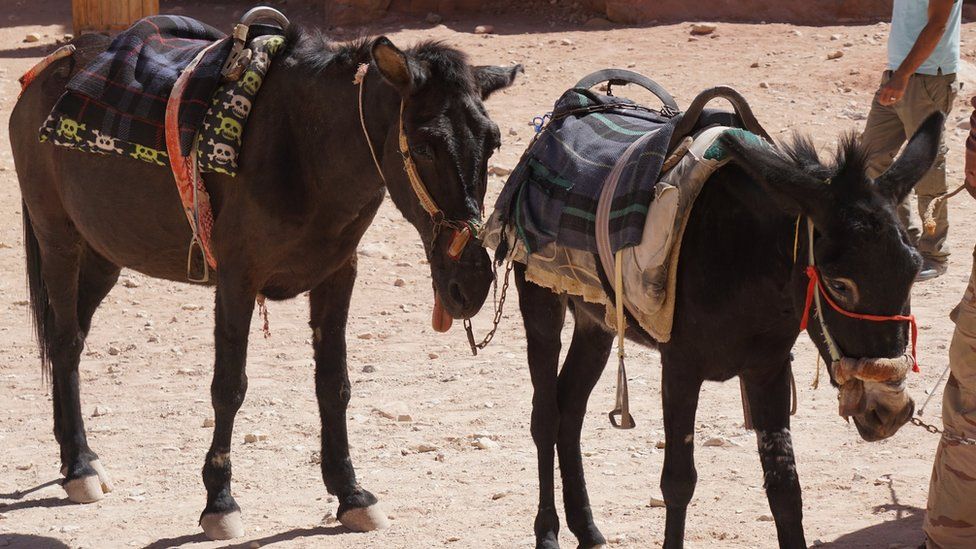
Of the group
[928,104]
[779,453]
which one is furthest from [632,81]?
[928,104]

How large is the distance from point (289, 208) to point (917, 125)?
4699mm

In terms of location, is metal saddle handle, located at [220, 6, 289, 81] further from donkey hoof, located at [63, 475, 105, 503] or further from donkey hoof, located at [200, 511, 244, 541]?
donkey hoof, located at [63, 475, 105, 503]

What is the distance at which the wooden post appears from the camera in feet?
49.6

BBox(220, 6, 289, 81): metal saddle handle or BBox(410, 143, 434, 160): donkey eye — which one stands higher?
BBox(220, 6, 289, 81): metal saddle handle

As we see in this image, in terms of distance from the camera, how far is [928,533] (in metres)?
4.18

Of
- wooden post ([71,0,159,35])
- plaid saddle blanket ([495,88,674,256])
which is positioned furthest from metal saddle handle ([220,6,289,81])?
wooden post ([71,0,159,35])

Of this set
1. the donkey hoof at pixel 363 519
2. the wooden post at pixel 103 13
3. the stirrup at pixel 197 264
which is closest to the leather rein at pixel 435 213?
the stirrup at pixel 197 264

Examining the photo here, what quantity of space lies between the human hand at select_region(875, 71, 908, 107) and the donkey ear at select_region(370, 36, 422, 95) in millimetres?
3712

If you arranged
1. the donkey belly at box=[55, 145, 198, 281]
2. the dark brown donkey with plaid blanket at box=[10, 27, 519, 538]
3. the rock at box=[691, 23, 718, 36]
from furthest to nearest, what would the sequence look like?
1. the rock at box=[691, 23, 718, 36]
2. the donkey belly at box=[55, 145, 198, 281]
3. the dark brown donkey with plaid blanket at box=[10, 27, 519, 538]

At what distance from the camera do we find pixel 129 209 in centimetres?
550

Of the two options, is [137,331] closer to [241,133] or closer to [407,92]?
[241,133]

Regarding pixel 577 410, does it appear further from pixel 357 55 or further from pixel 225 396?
pixel 357 55

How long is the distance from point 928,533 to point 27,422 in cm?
472

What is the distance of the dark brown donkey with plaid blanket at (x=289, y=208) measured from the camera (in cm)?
448
